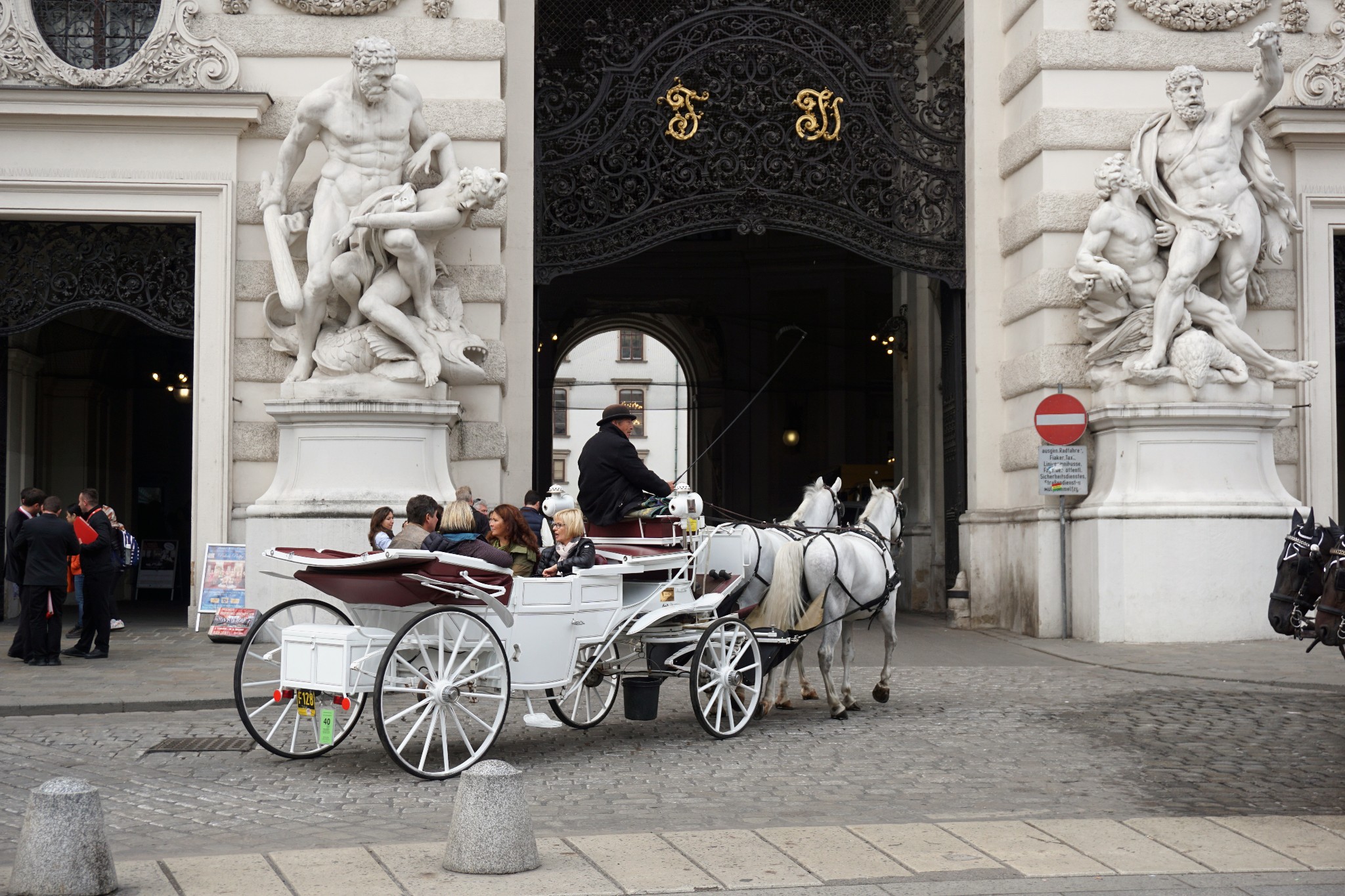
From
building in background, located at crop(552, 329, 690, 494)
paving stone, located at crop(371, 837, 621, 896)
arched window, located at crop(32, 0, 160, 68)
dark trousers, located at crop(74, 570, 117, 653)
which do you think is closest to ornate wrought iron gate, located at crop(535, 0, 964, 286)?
arched window, located at crop(32, 0, 160, 68)

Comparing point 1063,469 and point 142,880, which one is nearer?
point 142,880

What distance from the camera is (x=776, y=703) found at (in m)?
11.0

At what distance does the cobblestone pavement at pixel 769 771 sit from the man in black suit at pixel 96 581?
3.20 m

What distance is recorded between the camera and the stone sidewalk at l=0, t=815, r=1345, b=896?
5.69 metres

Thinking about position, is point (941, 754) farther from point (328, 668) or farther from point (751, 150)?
point (751, 150)

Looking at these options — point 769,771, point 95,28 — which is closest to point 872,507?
point 769,771

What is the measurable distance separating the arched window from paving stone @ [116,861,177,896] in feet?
39.5

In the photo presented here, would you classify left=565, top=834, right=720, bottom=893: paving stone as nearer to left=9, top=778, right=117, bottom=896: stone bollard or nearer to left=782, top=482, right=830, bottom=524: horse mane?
left=9, top=778, right=117, bottom=896: stone bollard

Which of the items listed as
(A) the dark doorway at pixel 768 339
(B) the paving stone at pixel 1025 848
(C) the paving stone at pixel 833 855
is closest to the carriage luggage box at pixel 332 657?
(C) the paving stone at pixel 833 855

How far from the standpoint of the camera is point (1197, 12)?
53.3 ft

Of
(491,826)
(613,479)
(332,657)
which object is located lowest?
(491,826)

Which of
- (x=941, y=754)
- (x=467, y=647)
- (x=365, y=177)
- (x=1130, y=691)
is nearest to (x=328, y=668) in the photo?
(x=467, y=647)

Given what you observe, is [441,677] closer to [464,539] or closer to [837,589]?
[464,539]

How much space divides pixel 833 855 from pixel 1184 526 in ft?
31.3
